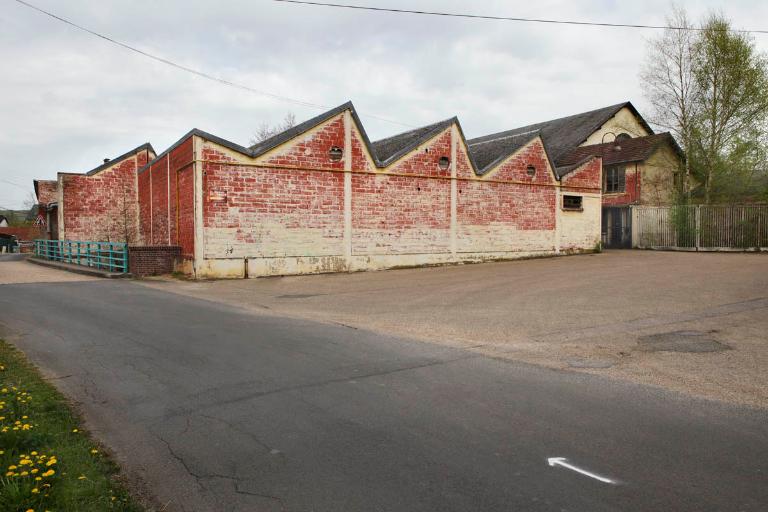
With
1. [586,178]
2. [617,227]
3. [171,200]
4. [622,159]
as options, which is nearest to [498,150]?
[586,178]

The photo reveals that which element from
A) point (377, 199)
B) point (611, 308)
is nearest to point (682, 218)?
point (377, 199)

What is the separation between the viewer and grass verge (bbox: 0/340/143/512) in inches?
115

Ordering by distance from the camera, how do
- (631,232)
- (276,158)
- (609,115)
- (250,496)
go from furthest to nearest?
(609,115), (631,232), (276,158), (250,496)

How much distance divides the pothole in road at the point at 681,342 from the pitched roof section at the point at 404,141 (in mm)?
14245

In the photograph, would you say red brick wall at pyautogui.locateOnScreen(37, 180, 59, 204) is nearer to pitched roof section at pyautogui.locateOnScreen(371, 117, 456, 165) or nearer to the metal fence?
pitched roof section at pyautogui.locateOnScreen(371, 117, 456, 165)

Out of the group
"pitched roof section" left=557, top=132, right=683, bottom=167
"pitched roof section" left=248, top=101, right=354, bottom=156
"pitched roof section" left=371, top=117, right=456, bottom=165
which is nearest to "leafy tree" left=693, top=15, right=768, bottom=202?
"pitched roof section" left=557, top=132, right=683, bottom=167

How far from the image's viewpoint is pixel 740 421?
432cm

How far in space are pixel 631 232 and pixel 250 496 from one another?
1179 inches

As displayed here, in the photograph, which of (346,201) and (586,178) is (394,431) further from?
(586,178)

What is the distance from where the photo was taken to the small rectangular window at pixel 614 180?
3490 cm

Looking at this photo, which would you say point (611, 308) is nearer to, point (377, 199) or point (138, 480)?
point (138, 480)

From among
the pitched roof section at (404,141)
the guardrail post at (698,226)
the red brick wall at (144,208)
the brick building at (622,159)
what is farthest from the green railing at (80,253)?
the guardrail post at (698,226)

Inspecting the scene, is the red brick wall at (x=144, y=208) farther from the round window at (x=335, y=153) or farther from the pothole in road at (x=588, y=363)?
the pothole in road at (x=588, y=363)

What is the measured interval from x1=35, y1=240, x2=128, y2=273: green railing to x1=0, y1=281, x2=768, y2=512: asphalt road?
1515 centimetres
